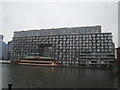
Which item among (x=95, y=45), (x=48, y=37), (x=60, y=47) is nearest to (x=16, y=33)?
(x=48, y=37)

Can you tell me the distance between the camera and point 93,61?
281 ft

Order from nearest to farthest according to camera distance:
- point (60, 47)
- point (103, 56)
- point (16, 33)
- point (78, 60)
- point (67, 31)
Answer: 1. point (103, 56)
2. point (78, 60)
3. point (60, 47)
4. point (67, 31)
5. point (16, 33)

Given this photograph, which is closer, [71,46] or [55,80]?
[55,80]

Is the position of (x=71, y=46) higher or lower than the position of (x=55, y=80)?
higher

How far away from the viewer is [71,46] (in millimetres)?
93875

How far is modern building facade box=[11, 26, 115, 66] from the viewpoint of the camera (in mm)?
85688

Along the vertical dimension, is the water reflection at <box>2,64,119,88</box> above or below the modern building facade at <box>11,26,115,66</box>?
below

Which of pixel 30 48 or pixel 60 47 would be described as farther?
pixel 30 48

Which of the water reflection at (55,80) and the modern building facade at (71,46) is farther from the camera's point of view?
the modern building facade at (71,46)

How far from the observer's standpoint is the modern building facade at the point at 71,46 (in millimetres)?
85688

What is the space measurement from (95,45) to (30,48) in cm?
5323

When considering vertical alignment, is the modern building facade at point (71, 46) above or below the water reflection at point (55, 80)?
above

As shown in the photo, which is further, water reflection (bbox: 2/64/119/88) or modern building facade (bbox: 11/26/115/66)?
modern building facade (bbox: 11/26/115/66)

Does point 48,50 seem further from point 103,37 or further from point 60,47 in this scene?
point 103,37
